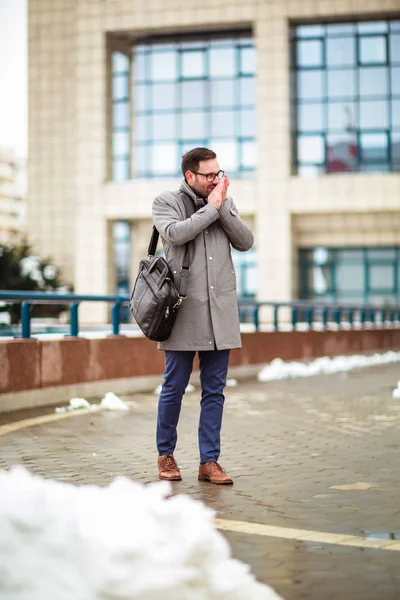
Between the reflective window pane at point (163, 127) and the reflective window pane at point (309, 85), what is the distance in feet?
19.2

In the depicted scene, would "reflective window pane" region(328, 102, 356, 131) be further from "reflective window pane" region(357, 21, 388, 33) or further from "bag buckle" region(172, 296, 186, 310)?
"bag buckle" region(172, 296, 186, 310)

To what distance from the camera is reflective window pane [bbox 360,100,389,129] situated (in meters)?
51.7

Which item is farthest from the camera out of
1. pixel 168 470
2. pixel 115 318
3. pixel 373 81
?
pixel 373 81

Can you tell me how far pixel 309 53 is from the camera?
2052 inches

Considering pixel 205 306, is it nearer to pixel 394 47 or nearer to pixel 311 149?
pixel 311 149

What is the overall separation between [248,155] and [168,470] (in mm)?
47076

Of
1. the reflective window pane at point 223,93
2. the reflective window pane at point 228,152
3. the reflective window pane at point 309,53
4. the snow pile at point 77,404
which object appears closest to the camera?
the snow pile at point 77,404

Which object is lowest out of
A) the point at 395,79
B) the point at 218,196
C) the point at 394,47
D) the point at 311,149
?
the point at 218,196

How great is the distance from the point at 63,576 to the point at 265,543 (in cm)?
177

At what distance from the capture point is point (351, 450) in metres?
8.86

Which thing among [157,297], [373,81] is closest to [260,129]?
[373,81]

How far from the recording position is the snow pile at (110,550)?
3.53 meters

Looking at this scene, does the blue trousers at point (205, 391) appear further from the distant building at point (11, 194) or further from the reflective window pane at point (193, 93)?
the distant building at point (11, 194)

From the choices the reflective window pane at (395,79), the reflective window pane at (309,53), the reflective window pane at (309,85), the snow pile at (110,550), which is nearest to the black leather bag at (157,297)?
the snow pile at (110,550)
